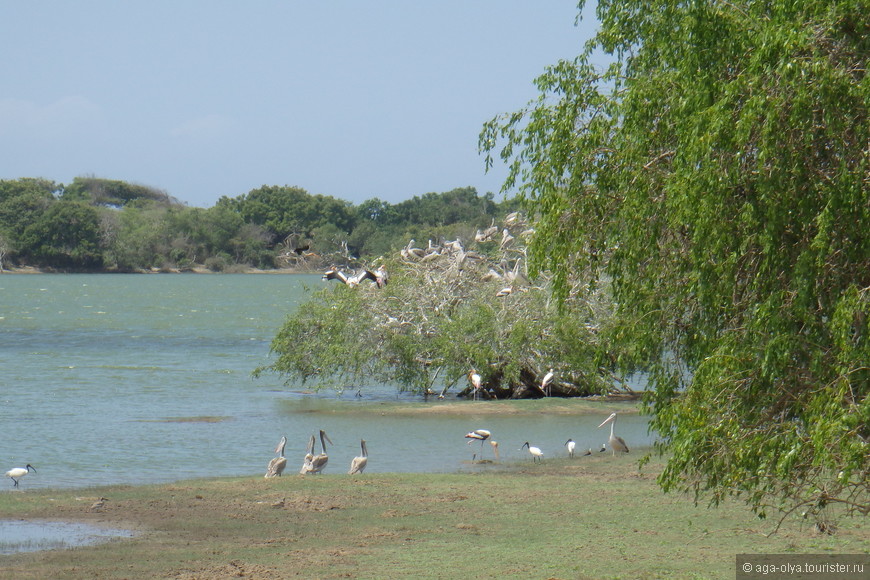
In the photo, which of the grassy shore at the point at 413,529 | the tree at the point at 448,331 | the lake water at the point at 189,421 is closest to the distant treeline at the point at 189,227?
the lake water at the point at 189,421

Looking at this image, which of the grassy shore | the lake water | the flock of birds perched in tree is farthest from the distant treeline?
the grassy shore

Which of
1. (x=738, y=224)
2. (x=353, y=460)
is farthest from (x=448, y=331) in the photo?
(x=738, y=224)

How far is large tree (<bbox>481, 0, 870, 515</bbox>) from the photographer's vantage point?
21.1ft

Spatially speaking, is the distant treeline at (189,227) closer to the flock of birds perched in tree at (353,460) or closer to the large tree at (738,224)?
the flock of birds perched in tree at (353,460)

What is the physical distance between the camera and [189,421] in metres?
23.0

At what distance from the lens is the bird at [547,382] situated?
904 inches

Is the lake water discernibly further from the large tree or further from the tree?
the large tree

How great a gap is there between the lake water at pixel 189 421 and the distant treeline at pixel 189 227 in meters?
71.8

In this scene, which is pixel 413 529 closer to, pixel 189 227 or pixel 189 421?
pixel 189 421

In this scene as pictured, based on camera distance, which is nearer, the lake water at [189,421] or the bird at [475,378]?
the lake water at [189,421]

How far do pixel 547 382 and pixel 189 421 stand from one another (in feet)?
23.5

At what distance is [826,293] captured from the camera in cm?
689

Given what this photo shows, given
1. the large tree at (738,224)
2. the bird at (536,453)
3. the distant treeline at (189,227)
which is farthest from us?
the distant treeline at (189,227)

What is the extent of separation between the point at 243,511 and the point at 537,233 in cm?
579
